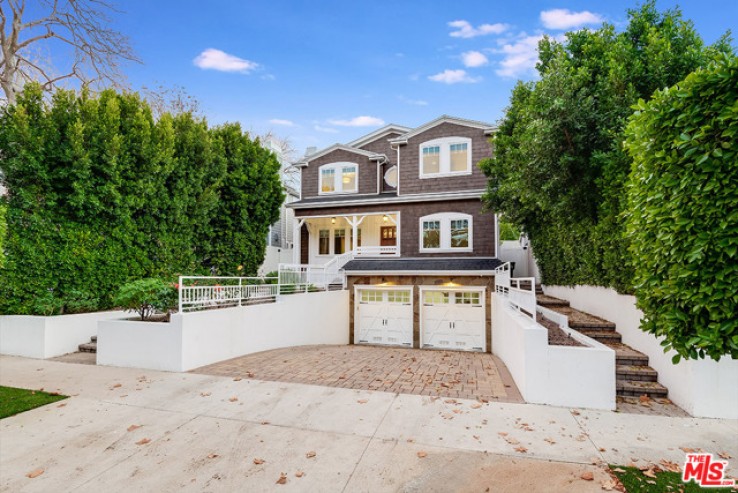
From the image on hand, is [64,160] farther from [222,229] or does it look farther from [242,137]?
[242,137]

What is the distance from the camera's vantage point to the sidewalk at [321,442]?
341 centimetres

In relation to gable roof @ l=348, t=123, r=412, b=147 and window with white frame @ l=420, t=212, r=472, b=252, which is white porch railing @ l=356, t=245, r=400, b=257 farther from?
gable roof @ l=348, t=123, r=412, b=147

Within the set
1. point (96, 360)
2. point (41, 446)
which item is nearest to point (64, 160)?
point (96, 360)

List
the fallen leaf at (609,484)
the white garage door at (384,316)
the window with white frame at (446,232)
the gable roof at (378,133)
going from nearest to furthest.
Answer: the fallen leaf at (609,484)
the white garage door at (384,316)
the window with white frame at (446,232)
the gable roof at (378,133)

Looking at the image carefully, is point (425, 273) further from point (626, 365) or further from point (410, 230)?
point (626, 365)

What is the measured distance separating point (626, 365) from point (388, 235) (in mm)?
12705

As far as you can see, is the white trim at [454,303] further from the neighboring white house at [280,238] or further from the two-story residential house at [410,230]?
the neighboring white house at [280,238]

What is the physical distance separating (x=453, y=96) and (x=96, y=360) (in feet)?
58.4

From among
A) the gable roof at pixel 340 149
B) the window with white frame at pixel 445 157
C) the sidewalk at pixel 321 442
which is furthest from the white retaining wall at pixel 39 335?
the window with white frame at pixel 445 157

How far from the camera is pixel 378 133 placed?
19.0m

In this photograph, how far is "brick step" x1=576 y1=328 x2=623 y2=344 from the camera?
24.4 feet

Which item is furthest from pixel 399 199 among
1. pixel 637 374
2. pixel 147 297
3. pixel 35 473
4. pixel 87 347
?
pixel 35 473

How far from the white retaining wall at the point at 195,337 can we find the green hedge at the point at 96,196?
8.69 ft

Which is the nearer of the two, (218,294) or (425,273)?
(218,294)
